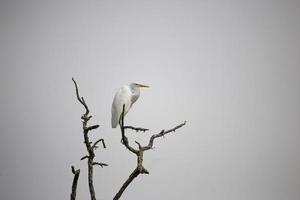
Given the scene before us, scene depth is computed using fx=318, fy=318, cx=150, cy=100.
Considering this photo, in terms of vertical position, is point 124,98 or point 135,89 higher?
point 135,89

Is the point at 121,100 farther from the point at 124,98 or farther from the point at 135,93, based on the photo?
the point at 135,93

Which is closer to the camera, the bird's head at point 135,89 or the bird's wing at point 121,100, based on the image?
the bird's wing at point 121,100

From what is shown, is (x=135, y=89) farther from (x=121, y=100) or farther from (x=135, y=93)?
(x=121, y=100)

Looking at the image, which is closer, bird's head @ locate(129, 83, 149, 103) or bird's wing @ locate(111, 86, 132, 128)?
bird's wing @ locate(111, 86, 132, 128)

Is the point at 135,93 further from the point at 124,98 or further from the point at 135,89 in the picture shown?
the point at 124,98

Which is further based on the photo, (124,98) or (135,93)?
(135,93)

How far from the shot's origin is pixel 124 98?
4449mm

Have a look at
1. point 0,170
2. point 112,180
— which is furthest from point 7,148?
point 112,180

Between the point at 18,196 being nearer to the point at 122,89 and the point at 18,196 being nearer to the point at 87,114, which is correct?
the point at 122,89

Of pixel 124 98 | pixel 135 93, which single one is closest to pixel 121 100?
pixel 124 98

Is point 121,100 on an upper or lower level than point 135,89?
lower

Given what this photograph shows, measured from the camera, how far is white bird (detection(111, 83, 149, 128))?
4.46 metres

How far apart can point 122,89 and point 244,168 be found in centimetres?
3004

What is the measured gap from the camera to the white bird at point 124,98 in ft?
14.6
